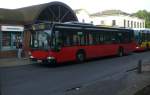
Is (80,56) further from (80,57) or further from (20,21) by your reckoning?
(20,21)

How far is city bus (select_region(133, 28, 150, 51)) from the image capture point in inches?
1421

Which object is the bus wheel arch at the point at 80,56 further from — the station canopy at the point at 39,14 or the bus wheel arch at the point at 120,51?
the station canopy at the point at 39,14

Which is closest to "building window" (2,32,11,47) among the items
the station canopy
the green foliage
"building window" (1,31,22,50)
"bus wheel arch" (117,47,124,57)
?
"building window" (1,31,22,50)

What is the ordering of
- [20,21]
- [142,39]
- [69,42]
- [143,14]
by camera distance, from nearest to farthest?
[69,42], [20,21], [142,39], [143,14]

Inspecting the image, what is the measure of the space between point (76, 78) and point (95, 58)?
11428mm

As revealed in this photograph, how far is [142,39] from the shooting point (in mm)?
36812

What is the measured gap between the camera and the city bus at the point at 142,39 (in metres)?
36.1

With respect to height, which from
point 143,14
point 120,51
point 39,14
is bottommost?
point 120,51

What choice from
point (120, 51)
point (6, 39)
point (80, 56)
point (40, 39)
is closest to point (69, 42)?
point (80, 56)

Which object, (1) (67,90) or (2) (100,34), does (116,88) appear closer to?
(1) (67,90)

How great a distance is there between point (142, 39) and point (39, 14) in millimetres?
12219

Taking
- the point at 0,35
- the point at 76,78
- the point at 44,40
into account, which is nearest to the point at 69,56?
the point at 44,40

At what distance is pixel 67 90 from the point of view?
38.4ft

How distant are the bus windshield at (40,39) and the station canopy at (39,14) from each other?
797cm
